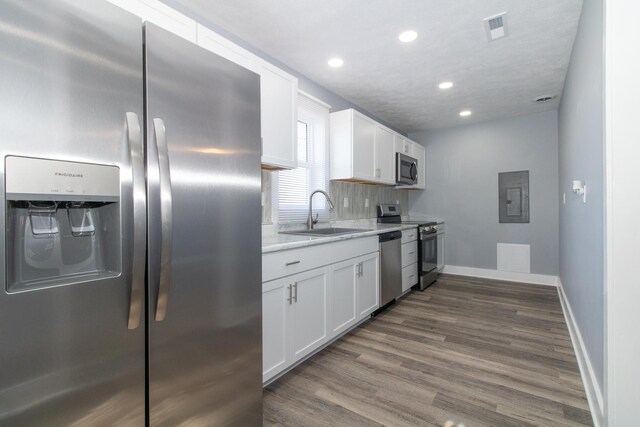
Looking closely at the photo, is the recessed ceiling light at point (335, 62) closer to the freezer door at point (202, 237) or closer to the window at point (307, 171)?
the window at point (307, 171)

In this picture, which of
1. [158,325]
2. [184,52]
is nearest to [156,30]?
[184,52]

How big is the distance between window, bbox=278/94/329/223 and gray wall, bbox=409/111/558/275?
8.81 feet

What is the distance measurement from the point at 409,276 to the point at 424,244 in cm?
56

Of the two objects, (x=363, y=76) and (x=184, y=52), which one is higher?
(x=363, y=76)

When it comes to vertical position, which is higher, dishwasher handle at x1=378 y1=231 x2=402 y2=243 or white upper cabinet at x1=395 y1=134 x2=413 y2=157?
white upper cabinet at x1=395 y1=134 x2=413 y2=157

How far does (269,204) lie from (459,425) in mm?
2068

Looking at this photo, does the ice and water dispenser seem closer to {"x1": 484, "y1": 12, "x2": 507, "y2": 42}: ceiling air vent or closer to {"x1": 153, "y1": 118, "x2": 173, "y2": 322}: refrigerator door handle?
{"x1": 153, "y1": 118, "x2": 173, "y2": 322}: refrigerator door handle

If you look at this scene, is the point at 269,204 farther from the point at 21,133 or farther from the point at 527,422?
the point at 527,422

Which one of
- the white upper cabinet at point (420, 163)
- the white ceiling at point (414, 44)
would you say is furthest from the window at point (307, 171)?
the white upper cabinet at point (420, 163)

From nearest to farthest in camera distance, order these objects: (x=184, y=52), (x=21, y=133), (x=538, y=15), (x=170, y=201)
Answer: (x=21, y=133) → (x=170, y=201) → (x=184, y=52) → (x=538, y=15)

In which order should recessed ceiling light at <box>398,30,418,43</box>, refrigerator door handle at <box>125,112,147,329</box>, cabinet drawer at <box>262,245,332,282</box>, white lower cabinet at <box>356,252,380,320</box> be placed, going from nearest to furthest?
refrigerator door handle at <box>125,112,147,329</box>, cabinet drawer at <box>262,245,332,282</box>, recessed ceiling light at <box>398,30,418,43</box>, white lower cabinet at <box>356,252,380,320</box>

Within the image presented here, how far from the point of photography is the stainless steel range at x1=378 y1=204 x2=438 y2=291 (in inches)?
164

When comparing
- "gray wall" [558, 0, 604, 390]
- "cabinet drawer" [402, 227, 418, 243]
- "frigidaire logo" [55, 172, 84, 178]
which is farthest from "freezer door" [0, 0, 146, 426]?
"cabinet drawer" [402, 227, 418, 243]

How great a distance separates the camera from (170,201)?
1025 millimetres
